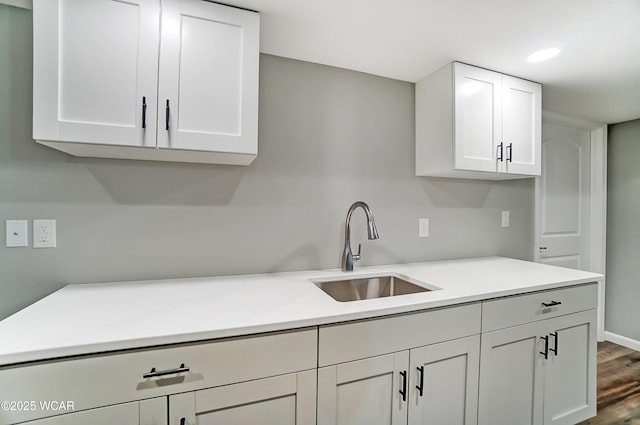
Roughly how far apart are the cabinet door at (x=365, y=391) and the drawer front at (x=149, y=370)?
12cm

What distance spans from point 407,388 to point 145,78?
5.22ft

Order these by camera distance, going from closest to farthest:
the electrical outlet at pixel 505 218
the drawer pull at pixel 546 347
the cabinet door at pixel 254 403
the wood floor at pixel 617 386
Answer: the cabinet door at pixel 254 403
the drawer pull at pixel 546 347
the wood floor at pixel 617 386
the electrical outlet at pixel 505 218

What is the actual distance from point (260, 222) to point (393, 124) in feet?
3.53

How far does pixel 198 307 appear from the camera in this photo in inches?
40.4

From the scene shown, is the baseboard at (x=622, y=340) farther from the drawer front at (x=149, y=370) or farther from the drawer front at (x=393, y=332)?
the drawer front at (x=149, y=370)

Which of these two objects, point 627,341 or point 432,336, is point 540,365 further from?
point 627,341

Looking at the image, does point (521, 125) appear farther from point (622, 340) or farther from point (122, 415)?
point (622, 340)

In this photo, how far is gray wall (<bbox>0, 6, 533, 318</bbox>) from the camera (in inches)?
47.1

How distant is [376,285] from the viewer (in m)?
1.64

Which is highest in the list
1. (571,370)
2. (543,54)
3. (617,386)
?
(543,54)

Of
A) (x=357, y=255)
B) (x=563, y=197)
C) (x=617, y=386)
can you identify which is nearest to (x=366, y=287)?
(x=357, y=255)

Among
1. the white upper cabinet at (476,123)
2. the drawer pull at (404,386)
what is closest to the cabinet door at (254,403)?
the drawer pull at (404,386)

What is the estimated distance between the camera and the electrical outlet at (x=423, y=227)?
1.94m

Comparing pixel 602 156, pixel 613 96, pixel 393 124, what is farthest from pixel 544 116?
pixel 393 124
